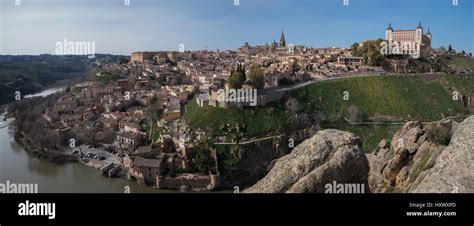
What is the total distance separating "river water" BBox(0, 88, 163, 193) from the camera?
47.0 feet

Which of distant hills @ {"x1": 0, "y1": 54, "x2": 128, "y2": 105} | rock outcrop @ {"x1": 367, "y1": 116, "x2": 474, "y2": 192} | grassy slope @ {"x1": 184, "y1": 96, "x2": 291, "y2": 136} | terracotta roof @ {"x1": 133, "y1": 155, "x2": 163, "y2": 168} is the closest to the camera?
rock outcrop @ {"x1": 367, "y1": 116, "x2": 474, "y2": 192}

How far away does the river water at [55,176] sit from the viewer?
47.0 ft

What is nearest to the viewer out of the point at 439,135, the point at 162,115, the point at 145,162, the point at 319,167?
the point at 319,167

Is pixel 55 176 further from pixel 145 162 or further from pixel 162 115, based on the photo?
pixel 162 115

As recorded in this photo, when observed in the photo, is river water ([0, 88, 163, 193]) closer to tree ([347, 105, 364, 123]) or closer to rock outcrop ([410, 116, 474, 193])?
tree ([347, 105, 364, 123])

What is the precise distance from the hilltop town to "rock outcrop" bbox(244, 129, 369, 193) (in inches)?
423

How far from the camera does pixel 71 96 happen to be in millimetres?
26219

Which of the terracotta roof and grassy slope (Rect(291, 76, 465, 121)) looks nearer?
the terracotta roof

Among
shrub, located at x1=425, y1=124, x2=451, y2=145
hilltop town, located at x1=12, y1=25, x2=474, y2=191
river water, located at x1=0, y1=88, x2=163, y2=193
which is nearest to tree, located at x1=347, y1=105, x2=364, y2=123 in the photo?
hilltop town, located at x1=12, y1=25, x2=474, y2=191

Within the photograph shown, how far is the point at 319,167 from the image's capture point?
3.85m

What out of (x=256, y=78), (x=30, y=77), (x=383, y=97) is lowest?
(x=383, y=97)

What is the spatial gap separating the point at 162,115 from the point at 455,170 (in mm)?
16935

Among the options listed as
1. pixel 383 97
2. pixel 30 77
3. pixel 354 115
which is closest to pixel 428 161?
pixel 354 115
